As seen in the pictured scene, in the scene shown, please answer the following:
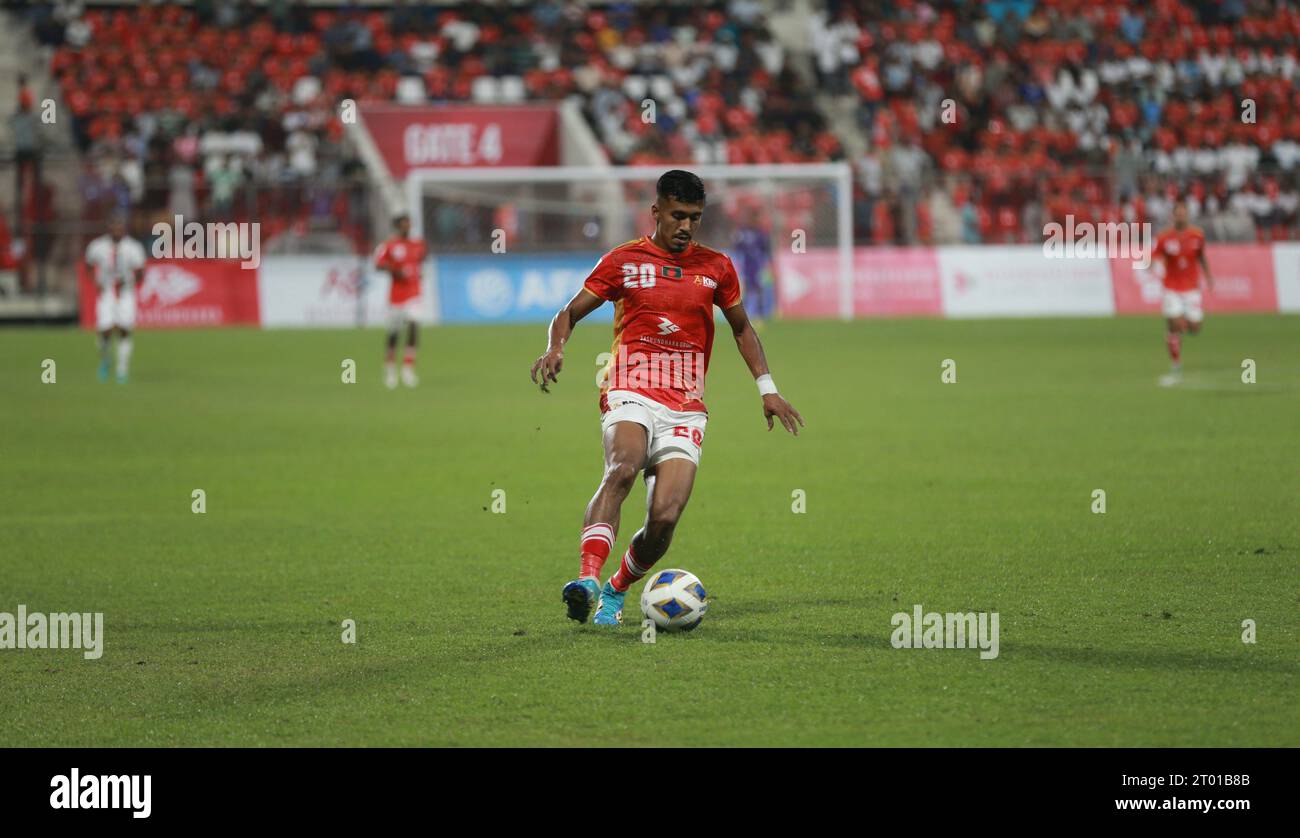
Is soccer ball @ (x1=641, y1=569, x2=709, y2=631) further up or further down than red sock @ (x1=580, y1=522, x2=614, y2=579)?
further down

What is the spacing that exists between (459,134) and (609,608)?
112 ft

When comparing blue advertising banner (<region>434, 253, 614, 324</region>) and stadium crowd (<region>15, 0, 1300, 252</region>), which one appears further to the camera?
stadium crowd (<region>15, 0, 1300, 252</region>)

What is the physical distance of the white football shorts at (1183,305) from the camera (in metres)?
23.3

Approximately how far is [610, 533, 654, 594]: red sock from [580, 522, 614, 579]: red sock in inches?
8.4

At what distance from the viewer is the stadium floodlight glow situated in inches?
1416

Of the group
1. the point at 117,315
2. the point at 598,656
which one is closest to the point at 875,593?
the point at 598,656

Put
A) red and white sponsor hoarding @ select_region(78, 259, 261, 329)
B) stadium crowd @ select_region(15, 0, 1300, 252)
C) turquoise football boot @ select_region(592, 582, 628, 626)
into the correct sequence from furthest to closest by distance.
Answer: stadium crowd @ select_region(15, 0, 1300, 252) < red and white sponsor hoarding @ select_region(78, 259, 261, 329) < turquoise football boot @ select_region(592, 582, 628, 626)

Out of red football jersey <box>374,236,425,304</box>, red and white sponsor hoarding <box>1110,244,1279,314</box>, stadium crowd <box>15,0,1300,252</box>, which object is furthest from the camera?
stadium crowd <box>15,0,1300,252</box>

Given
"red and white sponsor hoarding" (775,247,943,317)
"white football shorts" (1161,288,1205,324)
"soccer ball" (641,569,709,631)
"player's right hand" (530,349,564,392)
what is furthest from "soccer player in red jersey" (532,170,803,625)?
"red and white sponsor hoarding" (775,247,943,317)

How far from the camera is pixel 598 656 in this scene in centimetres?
791

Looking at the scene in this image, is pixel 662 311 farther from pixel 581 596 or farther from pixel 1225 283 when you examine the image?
pixel 1225 283

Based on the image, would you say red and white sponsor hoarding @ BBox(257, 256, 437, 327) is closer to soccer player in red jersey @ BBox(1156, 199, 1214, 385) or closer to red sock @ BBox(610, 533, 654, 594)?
soccer player in red jersey @ BBox(1156, 199, 1214, 385)

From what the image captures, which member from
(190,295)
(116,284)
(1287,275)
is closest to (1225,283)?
(1287,275)
